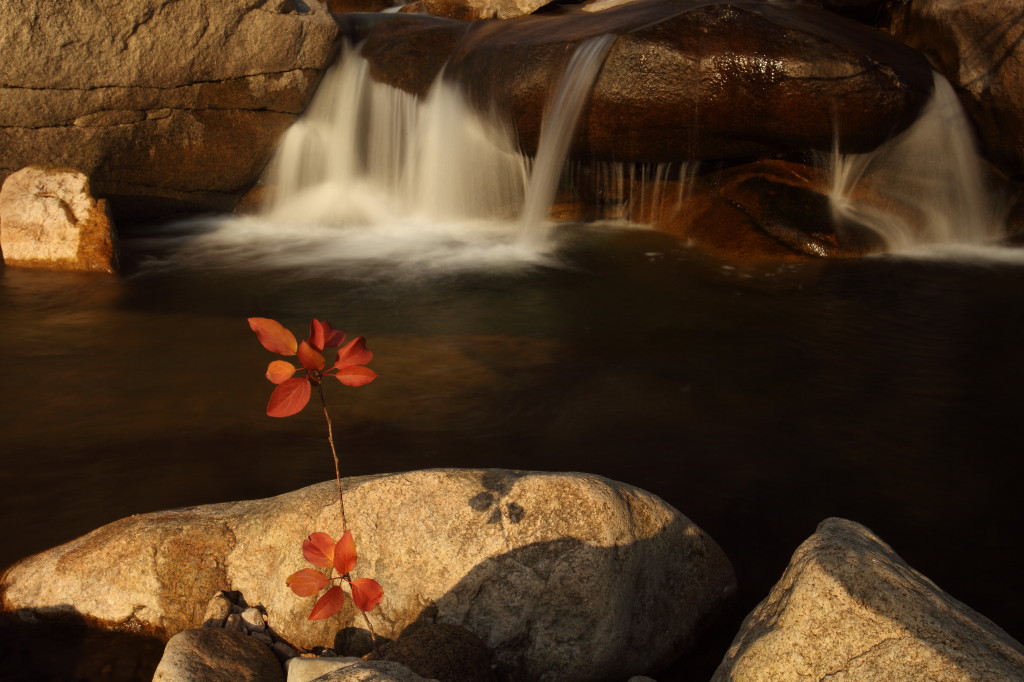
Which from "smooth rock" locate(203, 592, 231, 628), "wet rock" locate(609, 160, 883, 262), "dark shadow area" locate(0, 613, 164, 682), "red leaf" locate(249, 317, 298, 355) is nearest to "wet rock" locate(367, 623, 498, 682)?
"smooth rock" locate(203, 592, 231, 628)

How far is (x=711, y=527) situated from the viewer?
358cm

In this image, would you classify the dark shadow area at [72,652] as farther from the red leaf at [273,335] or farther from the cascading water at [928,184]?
the cascading water at [928,184]

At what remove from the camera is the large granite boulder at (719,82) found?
745 cm

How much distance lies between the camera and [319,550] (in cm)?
251

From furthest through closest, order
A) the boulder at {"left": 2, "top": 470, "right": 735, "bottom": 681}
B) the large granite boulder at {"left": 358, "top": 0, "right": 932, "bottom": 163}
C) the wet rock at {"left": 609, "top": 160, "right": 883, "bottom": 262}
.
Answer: the wet rock at {"left": 609, "top": 160, "right": 883, "bottom": 262}
the large granite boulder at {"left": 358, "top": 0, "right": 932, "bottom": 163}
the boulder at {"left": 2, "top": 470, "right": 735, "bottom": 681}

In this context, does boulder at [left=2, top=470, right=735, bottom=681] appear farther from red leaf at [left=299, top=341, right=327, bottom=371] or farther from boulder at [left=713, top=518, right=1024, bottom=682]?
red leaf at [left=299, top=341, right=327, bottom=371]

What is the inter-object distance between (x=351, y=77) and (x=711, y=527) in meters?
7.56

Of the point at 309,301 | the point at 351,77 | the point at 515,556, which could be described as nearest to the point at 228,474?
the point at 515,556

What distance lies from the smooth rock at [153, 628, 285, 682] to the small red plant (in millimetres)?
261

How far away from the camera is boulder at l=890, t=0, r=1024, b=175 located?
7953 millimetres

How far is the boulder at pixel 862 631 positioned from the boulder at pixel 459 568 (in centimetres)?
42

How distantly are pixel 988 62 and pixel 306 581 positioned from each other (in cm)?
829

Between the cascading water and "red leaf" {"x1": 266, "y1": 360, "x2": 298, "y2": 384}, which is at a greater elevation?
the cascading water

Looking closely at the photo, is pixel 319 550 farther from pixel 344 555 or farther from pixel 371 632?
pixel 371 632
